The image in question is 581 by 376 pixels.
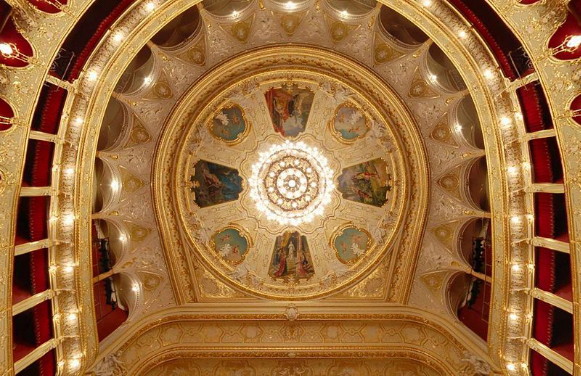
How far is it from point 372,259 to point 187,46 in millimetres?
10052

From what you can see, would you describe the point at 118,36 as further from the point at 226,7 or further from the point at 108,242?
the point at 108,242

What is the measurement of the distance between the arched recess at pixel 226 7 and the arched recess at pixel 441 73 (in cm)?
591

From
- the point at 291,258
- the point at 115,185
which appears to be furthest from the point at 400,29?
the point at 115,185

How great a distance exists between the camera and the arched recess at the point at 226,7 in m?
11.2

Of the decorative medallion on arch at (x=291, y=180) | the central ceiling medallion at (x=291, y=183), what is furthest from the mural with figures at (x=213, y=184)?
the central ceiling medallion at (x=291, y=183)

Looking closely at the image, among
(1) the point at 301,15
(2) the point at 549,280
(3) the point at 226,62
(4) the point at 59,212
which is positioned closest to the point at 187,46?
(3) the point at 226,62

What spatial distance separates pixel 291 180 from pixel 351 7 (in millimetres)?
7132

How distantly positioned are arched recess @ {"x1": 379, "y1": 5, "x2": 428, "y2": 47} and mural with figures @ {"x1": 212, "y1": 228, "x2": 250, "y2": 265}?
923 cm

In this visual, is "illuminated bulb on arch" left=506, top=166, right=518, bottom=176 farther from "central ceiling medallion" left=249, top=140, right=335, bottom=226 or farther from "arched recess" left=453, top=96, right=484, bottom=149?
"central ceiling medallion" left=249, top=140, right=335, bottom=226

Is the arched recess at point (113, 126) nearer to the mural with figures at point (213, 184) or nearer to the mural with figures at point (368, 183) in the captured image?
the mural with figures at point (213, 184)

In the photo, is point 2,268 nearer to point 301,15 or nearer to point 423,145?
point 301,15

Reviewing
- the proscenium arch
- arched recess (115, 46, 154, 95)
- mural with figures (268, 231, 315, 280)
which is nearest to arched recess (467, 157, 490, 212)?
the proscenium arch

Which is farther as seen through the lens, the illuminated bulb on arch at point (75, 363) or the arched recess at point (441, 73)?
the arched recess at point (441, 73)

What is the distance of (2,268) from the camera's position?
310 inches
